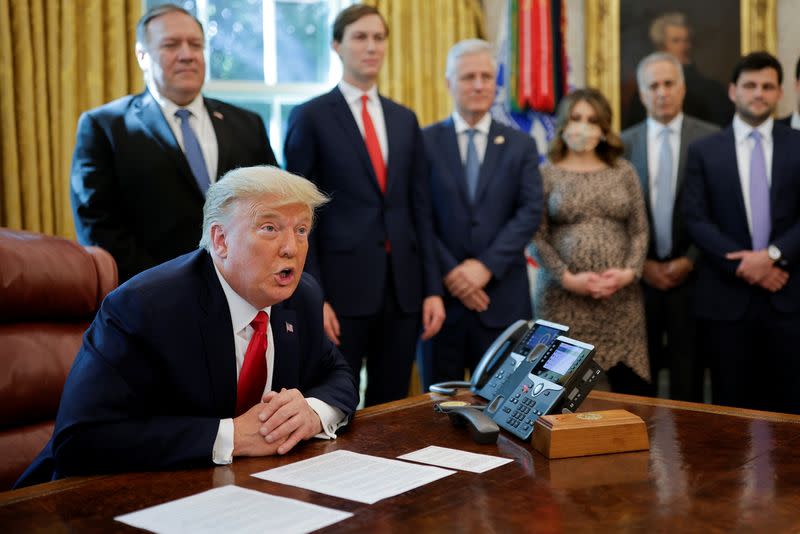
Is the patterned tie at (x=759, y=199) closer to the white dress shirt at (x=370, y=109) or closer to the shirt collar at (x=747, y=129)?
the shirt collar at (x=747, y=129)

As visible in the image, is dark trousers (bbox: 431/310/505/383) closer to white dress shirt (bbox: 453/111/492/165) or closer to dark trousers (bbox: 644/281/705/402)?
white dress shirt (bbox: 453/111/492/165)

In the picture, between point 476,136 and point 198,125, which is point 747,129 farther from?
point 198,125

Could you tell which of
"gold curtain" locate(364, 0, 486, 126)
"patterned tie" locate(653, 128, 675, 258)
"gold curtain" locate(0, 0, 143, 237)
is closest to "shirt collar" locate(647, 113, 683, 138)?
"patterned tie" locate(653, 128, 675, 258)

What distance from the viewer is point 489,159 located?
13.1 ft


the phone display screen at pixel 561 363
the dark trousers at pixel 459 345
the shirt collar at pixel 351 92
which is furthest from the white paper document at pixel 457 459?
the shirt collar at pixel 351 92

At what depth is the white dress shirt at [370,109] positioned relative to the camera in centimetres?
374

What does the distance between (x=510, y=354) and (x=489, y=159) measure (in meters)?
1.80

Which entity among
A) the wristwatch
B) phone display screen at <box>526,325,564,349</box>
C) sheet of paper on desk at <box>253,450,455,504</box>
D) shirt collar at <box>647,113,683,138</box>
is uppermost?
shirt collar at <box>647,113,683,138</box>

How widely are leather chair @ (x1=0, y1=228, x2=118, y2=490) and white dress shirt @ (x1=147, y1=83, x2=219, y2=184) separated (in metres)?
1.02

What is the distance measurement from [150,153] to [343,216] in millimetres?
787

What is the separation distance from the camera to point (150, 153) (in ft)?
10.6

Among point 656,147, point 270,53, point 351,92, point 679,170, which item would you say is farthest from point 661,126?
point 270,53

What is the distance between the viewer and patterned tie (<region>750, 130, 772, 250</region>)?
4.01m

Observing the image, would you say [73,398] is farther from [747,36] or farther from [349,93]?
[747,36]
